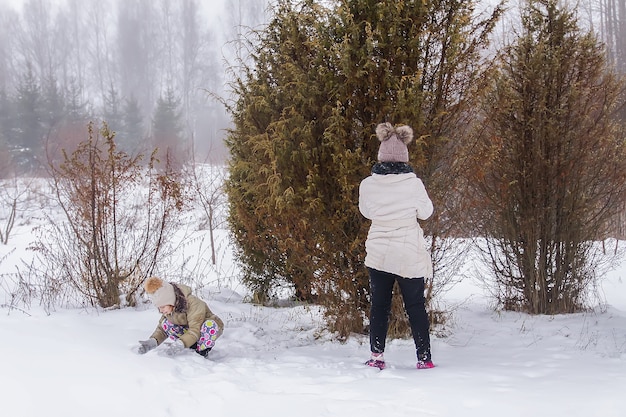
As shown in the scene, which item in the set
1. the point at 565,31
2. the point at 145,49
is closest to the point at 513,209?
the point at 565,31

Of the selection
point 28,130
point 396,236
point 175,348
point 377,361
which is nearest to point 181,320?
point 175,348

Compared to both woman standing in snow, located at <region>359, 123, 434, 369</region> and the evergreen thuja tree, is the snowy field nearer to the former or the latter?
woman standing in snow, located at <region>359, 123, 434, 369</region>

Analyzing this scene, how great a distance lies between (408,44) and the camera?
4270 millimetres

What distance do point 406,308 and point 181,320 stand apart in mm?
1826

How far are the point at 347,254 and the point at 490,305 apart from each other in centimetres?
317

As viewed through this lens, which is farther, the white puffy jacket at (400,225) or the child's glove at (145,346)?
the child's glove at (145,346)

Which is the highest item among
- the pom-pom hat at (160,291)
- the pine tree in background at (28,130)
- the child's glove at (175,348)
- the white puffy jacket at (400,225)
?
the pine tree in background at (28,130)

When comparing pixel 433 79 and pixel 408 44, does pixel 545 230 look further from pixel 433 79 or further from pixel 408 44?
pixel 408 44

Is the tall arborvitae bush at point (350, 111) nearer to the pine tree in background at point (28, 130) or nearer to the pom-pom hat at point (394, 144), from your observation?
the pom-pom hat at point (394, 144)

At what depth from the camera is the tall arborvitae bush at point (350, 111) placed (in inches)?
169

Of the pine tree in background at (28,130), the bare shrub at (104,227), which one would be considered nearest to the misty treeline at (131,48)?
the pine tree in background at (28,130)

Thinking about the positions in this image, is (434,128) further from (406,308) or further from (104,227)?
(104,227)

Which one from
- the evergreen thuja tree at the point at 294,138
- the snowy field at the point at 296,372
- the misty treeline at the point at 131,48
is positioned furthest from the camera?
the misty treeline at the point at 131,48

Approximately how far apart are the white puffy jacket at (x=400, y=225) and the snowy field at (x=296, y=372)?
748 mm
